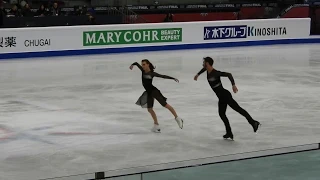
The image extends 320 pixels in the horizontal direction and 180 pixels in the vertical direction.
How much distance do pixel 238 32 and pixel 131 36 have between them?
180 inches

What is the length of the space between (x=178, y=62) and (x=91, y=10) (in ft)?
25.6

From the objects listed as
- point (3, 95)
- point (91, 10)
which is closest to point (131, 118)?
point (3, 95)

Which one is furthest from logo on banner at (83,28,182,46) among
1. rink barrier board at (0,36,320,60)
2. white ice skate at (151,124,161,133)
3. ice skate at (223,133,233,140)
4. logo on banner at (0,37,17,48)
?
ice skate at (223,133,233,140)

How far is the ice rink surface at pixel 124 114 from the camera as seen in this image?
8641mm

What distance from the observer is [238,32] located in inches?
961

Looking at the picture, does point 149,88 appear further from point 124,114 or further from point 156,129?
point 124,114

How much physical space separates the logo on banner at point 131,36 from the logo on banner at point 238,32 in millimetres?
1339

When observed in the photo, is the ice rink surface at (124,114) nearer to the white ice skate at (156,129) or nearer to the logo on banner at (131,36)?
the white ice skate at (156,129)

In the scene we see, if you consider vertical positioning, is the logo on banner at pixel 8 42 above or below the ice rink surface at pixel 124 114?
above

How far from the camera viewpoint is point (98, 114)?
1166 cm

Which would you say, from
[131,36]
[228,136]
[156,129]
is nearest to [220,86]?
[228,136]

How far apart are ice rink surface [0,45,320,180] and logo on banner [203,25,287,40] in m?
4.49

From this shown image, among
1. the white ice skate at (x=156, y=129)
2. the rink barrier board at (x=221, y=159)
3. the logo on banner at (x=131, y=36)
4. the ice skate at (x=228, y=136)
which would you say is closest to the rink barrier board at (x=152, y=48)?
the logo on banner at (x=131, y=36)

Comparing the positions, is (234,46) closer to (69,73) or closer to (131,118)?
(69,73)
